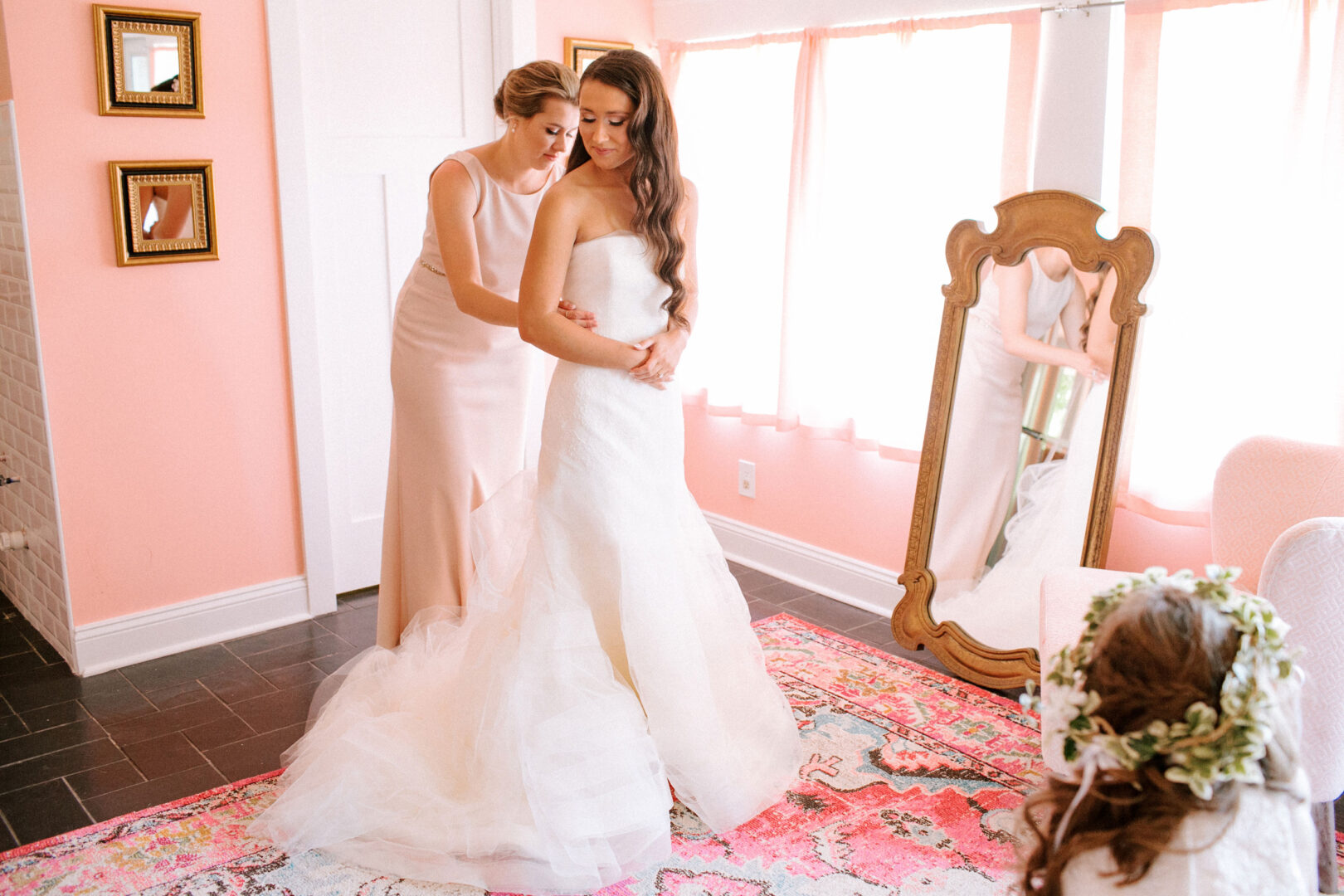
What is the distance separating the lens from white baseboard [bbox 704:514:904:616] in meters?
3.90

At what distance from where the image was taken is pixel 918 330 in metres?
3.59

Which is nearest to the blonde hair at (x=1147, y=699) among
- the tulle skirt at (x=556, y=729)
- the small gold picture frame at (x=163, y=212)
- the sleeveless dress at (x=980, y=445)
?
the tulle skirt at (x=556, y=729)

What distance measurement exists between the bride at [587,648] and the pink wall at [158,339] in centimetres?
112

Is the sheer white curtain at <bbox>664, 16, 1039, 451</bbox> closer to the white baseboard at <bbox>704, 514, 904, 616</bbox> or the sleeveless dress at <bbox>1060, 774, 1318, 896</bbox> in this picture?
the white baseboard at <bbox>704, 514, 904, 616</bbox>

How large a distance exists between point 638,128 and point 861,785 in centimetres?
160

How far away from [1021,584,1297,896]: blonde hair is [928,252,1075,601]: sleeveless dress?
1.85 meters

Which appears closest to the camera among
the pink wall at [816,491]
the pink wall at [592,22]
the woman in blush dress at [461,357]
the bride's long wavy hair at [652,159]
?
the bride's long wavy hair at [652,159]

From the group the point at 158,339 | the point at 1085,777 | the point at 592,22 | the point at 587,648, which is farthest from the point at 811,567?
the point at 1085,777

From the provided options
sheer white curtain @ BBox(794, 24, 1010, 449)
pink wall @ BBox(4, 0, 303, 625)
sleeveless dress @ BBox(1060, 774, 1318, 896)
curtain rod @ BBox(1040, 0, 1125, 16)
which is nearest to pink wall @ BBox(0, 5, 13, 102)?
pink wall @ BBox(4, 0, 303, 625)

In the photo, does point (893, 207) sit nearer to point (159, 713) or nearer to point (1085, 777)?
point (1085, 777)

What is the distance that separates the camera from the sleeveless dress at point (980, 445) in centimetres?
322

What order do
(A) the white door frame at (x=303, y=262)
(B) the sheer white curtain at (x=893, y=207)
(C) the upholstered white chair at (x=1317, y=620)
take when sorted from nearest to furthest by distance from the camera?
(C) the upholstered white chair at (x=1317, y=620)
(B) the sheer white curtain at (x=893, y=207)
(A) the white door frame at (x=303, y=262)

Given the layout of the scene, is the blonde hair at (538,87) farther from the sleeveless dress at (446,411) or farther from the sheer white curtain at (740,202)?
the sheer white curtain at (740,202)

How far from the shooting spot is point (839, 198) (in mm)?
3801
